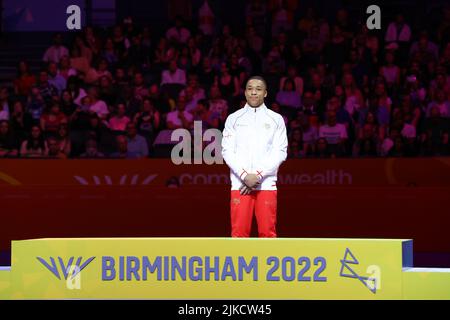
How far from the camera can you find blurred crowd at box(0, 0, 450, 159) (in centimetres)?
1762

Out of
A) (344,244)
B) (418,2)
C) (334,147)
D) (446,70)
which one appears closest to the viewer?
(344,244)

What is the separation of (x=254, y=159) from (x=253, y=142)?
0.59ft

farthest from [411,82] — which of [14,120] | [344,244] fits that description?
[344,244]

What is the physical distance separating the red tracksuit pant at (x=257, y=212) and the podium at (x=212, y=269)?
1.31 metres

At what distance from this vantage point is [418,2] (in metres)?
21.2

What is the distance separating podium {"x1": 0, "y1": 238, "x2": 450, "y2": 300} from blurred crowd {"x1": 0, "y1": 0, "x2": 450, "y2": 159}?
783cm

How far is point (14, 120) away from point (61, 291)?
29.7 feet

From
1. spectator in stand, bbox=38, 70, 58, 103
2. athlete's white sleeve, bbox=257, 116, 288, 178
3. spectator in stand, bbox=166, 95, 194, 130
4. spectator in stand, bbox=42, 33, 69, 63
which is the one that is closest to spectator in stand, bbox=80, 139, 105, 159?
spectator in stand, bbox=166, 95, 194, 130

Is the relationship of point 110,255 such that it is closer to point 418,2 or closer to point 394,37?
point 394,37

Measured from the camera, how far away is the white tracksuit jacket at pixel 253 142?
1094cm

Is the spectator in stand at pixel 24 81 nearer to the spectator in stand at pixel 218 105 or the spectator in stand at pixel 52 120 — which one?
the spectator in stand at pixel 52 120

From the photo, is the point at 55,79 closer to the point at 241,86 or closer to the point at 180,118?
the point at 180,118

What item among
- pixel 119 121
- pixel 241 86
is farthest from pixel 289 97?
pixel 119 121

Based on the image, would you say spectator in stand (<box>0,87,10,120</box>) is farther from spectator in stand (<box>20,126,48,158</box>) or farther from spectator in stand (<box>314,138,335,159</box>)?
spectator in stand (<box>314,138,335,159</box>)
